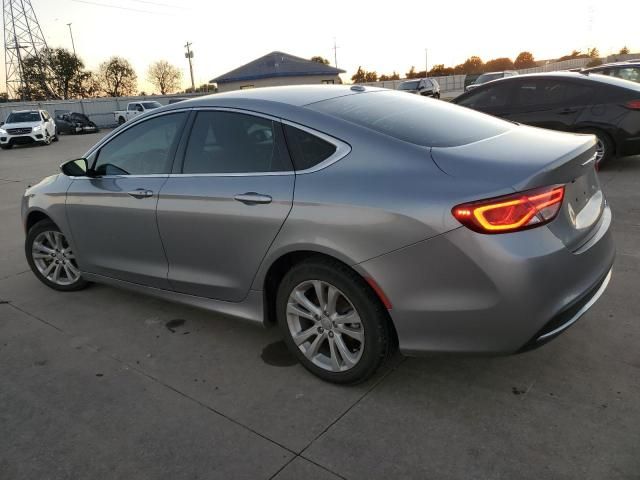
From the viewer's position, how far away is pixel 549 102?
26.1 ft

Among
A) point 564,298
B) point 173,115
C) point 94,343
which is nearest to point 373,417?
point 564,298

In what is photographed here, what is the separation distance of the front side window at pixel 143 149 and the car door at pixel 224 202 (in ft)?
0.53

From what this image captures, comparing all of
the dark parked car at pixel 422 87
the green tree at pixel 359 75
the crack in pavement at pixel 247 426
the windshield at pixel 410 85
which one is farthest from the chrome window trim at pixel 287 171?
the green tree at pixel 359 75

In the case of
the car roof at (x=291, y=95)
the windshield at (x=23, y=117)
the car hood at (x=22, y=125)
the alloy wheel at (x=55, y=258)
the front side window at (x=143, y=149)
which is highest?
the car roof at (x=291, y=95)

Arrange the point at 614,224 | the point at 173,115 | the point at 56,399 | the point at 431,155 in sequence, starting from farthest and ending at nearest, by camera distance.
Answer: the point at 614,224 → the point at 173,115 → the point at 56,399 → the point at 431,155

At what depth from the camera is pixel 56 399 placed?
2971mm

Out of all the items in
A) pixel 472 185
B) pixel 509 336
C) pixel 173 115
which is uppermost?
pixel 173 115

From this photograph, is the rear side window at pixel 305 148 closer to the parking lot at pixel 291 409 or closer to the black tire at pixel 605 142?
the parking lot at pixel 291 409

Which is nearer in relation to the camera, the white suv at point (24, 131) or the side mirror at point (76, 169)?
the side mirror at point (76, 169)

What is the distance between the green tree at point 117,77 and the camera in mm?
60188

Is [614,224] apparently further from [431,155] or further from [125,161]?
[125,161]

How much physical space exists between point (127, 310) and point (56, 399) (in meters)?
1.25

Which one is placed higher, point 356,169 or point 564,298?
point 356,169

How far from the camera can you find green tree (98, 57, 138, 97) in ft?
197
